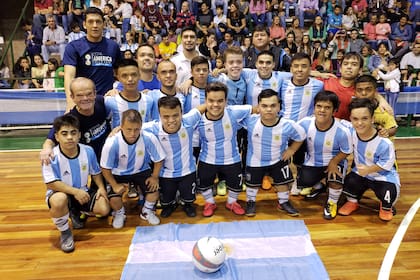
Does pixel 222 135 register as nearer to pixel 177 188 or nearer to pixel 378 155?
→ pixel 177 188

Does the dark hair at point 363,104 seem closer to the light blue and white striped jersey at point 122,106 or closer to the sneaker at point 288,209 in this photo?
the sneaker at point 288,209

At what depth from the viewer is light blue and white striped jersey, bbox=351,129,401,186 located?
10.5ft

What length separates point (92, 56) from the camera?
3447 mm

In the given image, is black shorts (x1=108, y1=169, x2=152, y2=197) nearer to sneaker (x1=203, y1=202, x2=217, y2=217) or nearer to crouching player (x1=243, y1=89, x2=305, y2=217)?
sneaker (x1=203, y1=202, x2=217, y2=217)

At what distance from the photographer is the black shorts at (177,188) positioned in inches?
130

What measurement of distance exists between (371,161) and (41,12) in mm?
8612

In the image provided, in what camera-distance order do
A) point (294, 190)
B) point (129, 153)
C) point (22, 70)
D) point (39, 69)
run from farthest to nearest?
point (22, 70)
point (39, 69)
point (294, 190)
point (129, 153)

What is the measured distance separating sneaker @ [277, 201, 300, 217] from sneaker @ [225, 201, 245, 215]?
1.17ft

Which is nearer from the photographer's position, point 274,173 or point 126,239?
point 126,239

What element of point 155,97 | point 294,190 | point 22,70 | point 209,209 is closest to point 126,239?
point 209,209

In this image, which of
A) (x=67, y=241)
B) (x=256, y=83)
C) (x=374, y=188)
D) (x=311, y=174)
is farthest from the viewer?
(x=256, y=83)

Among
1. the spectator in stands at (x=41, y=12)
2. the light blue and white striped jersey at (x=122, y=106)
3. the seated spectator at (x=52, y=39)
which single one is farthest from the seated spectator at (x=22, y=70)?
the light blue and white striped jersey at (x=122, y=106)

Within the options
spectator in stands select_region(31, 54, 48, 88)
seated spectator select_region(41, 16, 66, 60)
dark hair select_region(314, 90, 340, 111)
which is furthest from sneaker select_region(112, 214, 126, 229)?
seated spectator select_region(41, 16, 66, 60)

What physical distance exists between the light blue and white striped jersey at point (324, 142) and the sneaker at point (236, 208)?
76cm
